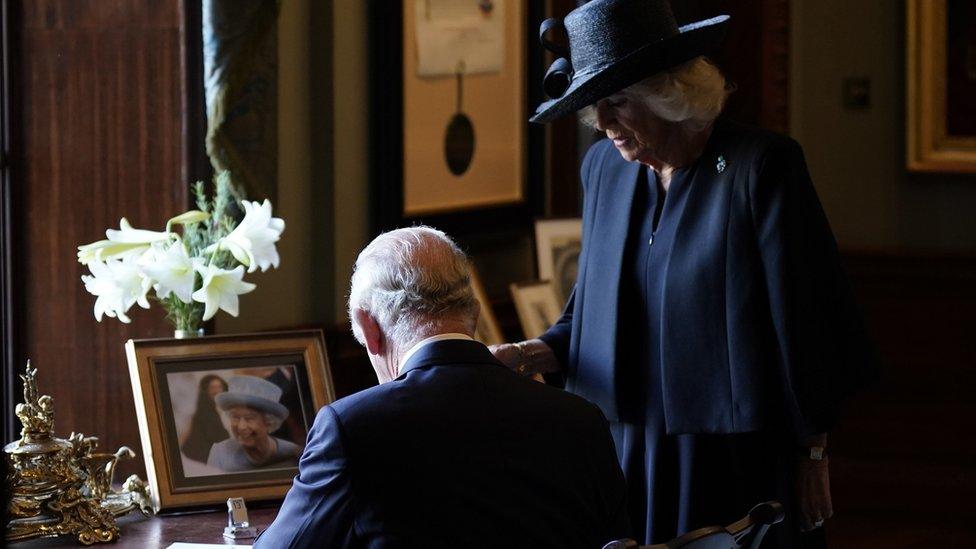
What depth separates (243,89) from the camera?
9.32ft

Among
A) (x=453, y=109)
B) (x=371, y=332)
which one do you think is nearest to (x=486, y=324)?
(x=453, y=109)

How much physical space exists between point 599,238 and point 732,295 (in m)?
0.35

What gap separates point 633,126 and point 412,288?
73cm

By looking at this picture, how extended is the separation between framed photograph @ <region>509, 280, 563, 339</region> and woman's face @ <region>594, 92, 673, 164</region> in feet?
4.71

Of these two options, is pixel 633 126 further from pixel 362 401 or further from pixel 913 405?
pixel 913 405

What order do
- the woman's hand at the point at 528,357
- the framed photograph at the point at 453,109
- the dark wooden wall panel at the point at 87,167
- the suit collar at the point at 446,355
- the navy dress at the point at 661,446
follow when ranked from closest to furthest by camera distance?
1. the suit collar at the point at 446,355
2. the navy dress at the point at 661,446
3. the woman's hand at the point at 528,357
4. the dark wooden wall panel at the point at 87,167
5. the framed photograph at the point at 453,109

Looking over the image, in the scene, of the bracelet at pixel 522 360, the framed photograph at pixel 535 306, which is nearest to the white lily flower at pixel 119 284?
the bracelet at pixel 522 360

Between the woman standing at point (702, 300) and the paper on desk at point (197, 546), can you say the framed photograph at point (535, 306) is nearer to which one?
the woman standing at point (702, 300)

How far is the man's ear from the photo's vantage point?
5.71ft

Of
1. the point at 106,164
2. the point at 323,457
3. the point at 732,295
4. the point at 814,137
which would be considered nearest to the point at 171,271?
the point at 106,164

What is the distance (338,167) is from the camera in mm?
3467

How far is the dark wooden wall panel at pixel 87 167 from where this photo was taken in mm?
2703

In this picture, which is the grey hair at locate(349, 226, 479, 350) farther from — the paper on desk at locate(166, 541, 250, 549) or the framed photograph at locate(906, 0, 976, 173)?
the framed photograph at locate(906, 0, 976, 173)

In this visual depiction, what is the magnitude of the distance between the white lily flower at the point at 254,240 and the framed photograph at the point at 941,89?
3.58 metres
